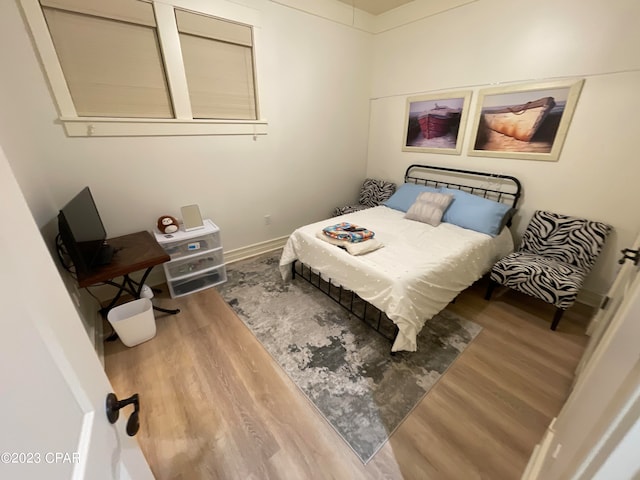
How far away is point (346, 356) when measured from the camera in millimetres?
1894

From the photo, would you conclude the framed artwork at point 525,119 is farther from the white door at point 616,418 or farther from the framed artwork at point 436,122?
the white door at point 616,418

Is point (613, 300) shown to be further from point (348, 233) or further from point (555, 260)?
point (348, 233)

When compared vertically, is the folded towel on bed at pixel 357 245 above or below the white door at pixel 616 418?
below

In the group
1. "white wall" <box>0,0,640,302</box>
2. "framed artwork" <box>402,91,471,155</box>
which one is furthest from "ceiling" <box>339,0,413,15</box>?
"framed artwork" <box>402,91,471,155</box>

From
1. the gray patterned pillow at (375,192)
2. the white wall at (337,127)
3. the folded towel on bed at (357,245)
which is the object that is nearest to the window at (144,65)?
the white wall at (337,127)

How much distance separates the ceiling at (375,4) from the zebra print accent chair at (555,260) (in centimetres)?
280

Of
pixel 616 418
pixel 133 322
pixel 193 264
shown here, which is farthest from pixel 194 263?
pixel 616 418

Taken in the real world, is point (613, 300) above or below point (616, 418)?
below

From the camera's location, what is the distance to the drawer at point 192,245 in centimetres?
240

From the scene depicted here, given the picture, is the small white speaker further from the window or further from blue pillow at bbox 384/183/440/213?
blue pillow at bbox 384/183/440/213

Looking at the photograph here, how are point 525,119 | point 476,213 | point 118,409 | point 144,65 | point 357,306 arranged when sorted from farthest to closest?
point 476,213 → point 525,119 → point 357,306 → point 144,65 → point 118,409

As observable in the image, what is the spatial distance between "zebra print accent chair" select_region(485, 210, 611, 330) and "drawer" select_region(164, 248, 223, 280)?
8.65ft

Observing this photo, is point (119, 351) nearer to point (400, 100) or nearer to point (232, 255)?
point (232, 255)

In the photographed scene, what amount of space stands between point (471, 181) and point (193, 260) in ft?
10.3
